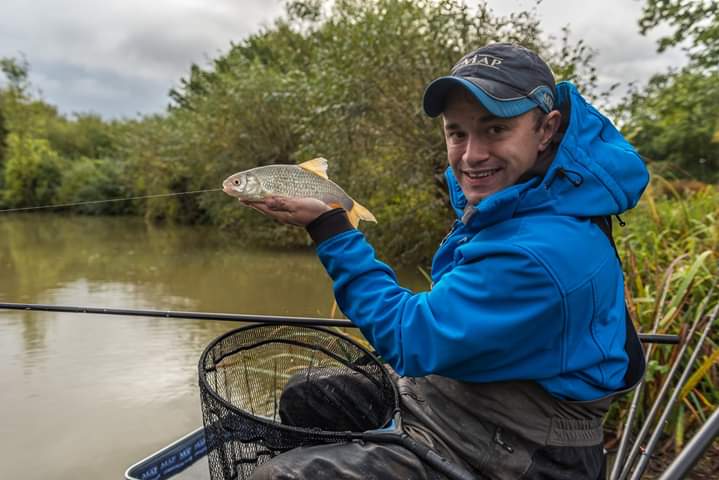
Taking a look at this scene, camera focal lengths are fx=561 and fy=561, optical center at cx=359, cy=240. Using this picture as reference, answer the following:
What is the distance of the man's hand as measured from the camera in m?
1.58

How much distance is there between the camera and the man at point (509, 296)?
49.5 inches

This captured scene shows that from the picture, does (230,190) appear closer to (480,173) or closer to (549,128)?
(480,173)

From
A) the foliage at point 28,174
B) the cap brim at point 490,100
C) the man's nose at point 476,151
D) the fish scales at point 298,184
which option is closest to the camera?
the cap brim at point 490,100

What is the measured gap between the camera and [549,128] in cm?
152

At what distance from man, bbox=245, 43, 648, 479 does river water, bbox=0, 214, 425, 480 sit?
243 cm

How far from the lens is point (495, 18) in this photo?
8.16 meters

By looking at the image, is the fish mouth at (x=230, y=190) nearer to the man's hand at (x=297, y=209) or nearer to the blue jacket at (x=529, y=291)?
the man's hand at (x=297, y=209)

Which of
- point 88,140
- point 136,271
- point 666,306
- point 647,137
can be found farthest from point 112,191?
point 666,306

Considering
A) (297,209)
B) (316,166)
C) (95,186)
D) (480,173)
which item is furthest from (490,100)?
(95,186)

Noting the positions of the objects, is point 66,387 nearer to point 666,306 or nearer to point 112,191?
point 666,306

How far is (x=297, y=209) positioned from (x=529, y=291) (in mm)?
A: 688

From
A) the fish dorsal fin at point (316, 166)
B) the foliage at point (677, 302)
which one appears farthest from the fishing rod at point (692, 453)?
the foliage at point (677, 302)

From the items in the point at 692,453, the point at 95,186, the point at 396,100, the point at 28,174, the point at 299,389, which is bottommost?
the point at 299,389

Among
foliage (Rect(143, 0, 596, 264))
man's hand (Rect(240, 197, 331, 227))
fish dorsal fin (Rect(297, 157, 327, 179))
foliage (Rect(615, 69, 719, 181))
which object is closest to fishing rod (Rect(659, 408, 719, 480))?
man's hand (Rect(240, 197, 331, 227))
